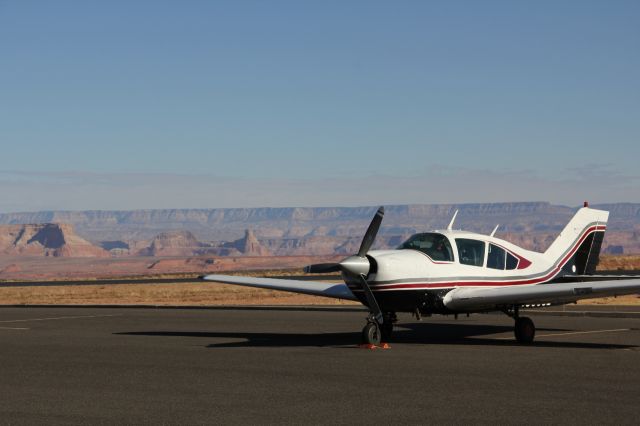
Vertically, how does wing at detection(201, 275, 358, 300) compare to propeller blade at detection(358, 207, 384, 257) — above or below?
below

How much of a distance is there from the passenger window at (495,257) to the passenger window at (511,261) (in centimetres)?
17

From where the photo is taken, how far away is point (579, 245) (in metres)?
24.5

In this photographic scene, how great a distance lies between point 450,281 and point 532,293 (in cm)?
180

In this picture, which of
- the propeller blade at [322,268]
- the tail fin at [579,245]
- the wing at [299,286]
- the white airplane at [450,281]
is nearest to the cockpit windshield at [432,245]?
the white airplane at [450,281]

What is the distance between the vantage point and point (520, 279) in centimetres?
2250

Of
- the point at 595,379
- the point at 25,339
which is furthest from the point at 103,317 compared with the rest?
the point at 595,379

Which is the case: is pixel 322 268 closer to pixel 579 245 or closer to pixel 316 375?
pixel 316 375

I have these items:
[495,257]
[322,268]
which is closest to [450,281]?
[495,257]

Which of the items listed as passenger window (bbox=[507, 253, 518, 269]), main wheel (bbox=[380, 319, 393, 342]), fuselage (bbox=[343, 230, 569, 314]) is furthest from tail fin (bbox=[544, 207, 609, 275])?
main wheel (bbox=[380, 319, 393, 342])

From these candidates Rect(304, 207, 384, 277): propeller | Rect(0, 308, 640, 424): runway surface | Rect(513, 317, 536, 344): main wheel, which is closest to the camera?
Rect(0, 308, 640, 424): runway surface

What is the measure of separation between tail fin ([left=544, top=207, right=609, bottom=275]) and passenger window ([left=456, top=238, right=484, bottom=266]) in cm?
281

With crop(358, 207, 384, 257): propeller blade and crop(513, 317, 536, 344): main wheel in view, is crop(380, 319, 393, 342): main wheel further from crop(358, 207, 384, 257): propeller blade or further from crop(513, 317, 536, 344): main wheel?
crop(513, 317, 536, 344): main wheel

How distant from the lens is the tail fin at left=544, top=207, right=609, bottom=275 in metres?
24.1

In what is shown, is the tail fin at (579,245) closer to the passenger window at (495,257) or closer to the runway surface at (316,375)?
the runway surface at (316,375)
